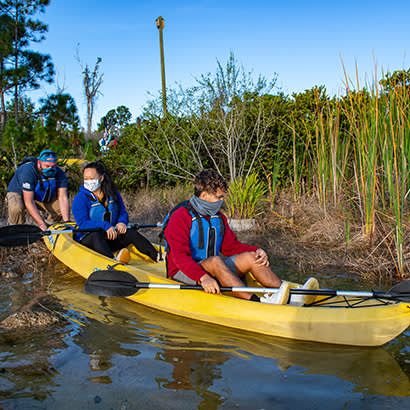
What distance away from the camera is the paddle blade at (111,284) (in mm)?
3918

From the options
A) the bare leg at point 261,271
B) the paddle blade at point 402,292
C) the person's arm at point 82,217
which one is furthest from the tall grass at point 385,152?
the person's arm at point 82,217

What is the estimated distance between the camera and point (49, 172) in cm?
609

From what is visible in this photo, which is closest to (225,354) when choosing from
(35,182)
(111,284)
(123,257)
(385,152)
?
(111,284)

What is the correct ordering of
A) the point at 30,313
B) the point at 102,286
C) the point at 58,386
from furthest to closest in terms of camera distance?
the point at 102,286 → the point at 30,313 → the point at 58,386

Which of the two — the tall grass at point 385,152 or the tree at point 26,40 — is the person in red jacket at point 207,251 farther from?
the tree at point 26,40

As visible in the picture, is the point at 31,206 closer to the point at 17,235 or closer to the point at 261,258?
the point at 17,235

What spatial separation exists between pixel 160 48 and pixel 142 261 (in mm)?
13159

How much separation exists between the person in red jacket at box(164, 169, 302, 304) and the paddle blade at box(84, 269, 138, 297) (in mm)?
432

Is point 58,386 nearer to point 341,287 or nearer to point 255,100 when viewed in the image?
point 341,287

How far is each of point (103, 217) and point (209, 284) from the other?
95.5 inches

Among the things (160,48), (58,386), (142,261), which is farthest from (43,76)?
(58,386)

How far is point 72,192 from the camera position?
9.30m

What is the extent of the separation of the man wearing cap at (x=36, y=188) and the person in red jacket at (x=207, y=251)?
2.93 metres

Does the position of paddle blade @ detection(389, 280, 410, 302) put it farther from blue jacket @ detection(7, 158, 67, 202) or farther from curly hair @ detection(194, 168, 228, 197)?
blue jacket @ detection(7, 158, 67, 202)
